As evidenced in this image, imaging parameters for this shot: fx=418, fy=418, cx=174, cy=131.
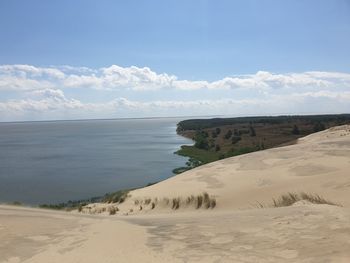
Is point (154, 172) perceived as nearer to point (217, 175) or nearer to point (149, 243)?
point (217, 175)

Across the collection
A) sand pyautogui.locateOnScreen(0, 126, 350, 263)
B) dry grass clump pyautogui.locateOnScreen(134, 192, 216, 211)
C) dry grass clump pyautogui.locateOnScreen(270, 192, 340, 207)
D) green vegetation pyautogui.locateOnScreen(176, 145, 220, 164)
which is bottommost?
green vegetation pyautogui.locateOnScreen(176, 145, 220, 164)

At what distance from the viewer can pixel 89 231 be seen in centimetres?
729

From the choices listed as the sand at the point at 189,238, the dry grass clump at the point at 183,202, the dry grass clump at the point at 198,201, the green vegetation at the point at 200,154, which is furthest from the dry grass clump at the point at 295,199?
the green vegetation at the point at 200,154

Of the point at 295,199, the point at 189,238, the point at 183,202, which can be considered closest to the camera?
the point at 189,238

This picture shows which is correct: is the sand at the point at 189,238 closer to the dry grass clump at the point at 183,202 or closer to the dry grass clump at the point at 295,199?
the dry grass clump at the point at 295,199

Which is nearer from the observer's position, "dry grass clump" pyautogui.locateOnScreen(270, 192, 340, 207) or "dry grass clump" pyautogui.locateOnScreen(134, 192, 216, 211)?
"dry grass clump" pyautogui.locateOnScreen(270, 192, 340, 207)

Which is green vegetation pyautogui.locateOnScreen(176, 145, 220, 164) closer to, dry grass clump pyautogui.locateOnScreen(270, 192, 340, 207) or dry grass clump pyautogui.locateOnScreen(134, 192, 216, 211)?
dry grass clump pyautogui.locateOnScreen(134, 192, 216, 211)

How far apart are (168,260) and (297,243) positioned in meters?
1.79

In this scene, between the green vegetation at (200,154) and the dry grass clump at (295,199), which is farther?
the green vegetation at (200,154)

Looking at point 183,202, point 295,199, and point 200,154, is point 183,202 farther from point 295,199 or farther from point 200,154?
point 200,154

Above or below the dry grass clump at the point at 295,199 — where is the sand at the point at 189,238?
above

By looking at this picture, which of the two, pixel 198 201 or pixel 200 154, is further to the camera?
pixel 200 154

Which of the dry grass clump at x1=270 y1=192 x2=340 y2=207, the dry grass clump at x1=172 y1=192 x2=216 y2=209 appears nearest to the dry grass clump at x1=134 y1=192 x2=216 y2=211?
the dry grass clump at x1=172 y1=192 x2=216 y2=209

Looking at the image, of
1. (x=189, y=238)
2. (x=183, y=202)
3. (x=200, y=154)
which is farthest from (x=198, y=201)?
(x=200, y=154)
